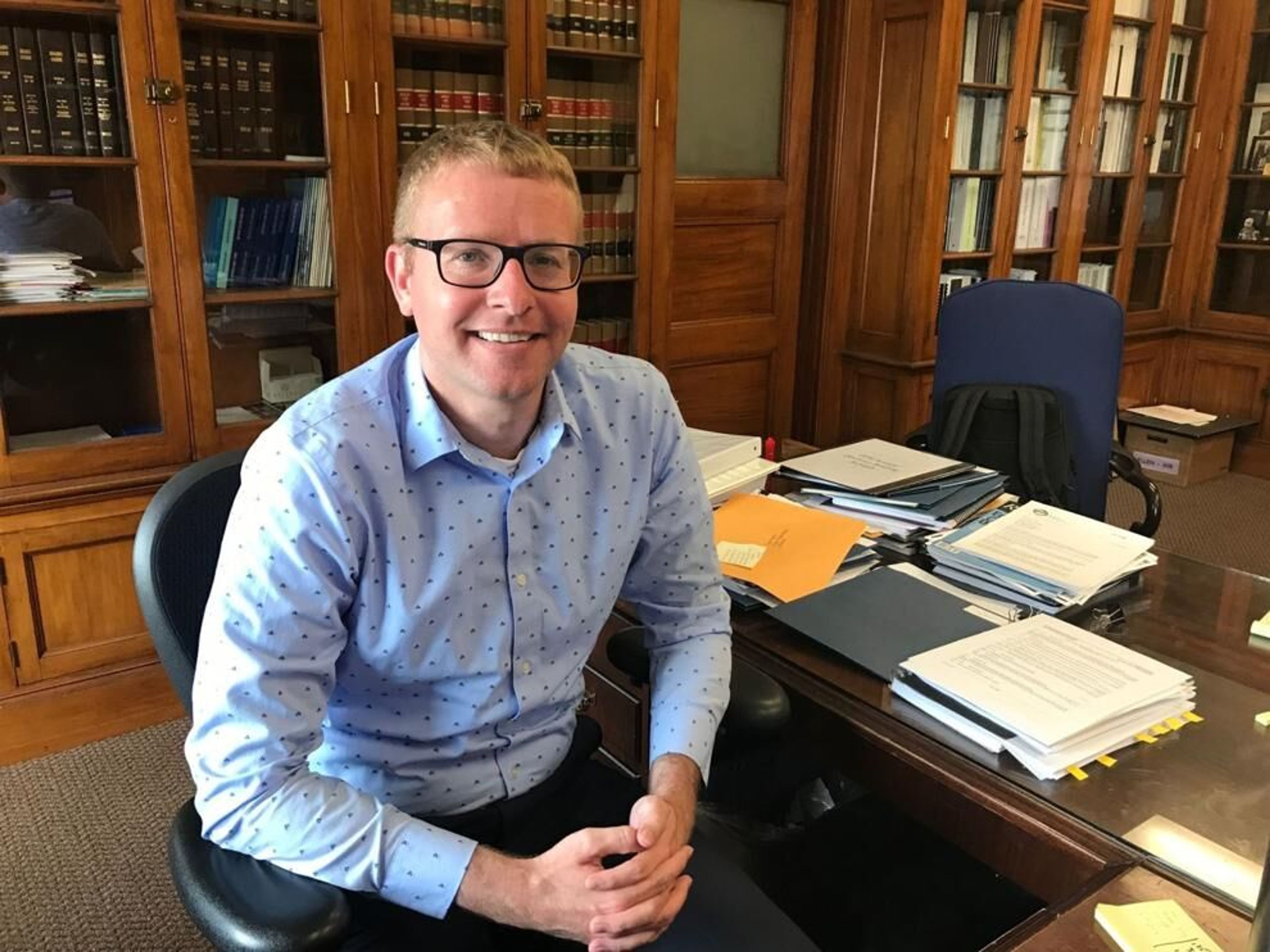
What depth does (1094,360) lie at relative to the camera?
2197 millimetres

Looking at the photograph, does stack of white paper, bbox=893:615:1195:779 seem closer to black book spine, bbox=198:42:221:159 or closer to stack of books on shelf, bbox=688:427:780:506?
stack of books on shelf, bbox=688:427:780:506

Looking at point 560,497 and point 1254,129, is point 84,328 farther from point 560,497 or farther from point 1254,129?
point 1254,129

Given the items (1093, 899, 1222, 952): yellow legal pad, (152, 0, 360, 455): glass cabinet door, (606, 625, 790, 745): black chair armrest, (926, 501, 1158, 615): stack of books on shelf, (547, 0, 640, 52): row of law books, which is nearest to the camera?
(1093, 899, 1222, 952): yellow legal pad

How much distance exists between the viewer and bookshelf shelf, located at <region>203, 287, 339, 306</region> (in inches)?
95.3

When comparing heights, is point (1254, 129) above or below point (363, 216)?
above

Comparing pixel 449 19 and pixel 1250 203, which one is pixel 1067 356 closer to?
pixel 449 19

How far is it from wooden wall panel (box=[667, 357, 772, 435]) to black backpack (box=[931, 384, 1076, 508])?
113 centimetres

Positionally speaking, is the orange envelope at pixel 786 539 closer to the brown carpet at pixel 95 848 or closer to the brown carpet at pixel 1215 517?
the brown carpet at pixel 95 848

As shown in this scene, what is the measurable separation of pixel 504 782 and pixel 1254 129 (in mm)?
4565

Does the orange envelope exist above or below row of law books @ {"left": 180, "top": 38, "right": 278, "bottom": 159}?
below

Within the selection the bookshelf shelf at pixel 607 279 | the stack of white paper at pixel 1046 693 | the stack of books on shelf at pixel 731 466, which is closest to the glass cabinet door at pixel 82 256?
the bookshelf shelf at pixel 607 279

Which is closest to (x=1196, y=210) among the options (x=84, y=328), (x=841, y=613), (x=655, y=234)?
(x=655, y=234)

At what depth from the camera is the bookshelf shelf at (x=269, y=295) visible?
2.42 m

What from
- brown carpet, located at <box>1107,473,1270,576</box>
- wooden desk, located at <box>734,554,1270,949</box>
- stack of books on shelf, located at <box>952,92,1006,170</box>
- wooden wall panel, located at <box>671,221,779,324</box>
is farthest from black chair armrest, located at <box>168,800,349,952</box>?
stack of books on shelf, located at <box>952,92,1006,170</box>
